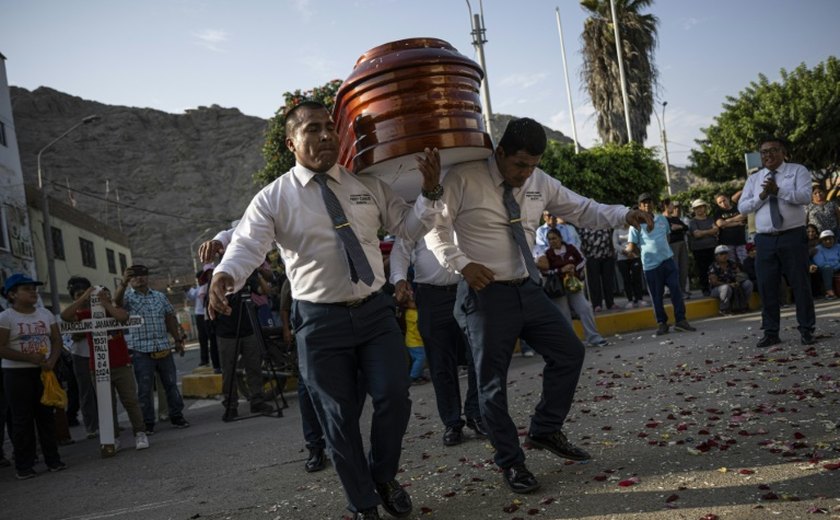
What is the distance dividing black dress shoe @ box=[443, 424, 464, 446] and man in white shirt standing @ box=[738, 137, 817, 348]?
403cm

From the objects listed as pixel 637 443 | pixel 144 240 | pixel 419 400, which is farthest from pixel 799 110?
pixel 144 240

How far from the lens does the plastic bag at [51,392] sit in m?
7.10

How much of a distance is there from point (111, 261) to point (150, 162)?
3001 inches

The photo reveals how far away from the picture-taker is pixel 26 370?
712 cm

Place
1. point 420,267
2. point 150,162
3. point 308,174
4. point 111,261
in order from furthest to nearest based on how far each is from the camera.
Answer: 1. point 150,162
2. point 111,261
3. point 420,267
4. point 308,174

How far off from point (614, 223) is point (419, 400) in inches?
161

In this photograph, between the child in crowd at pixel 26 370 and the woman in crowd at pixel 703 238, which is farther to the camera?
the woman in crowd at pixel 703 238

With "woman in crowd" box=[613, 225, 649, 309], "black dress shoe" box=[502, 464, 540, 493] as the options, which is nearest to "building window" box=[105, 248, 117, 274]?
"woman in crowd" box=[613, 225, 649, 309]

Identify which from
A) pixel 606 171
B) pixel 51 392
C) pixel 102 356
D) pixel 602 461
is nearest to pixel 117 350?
pixel 102 356

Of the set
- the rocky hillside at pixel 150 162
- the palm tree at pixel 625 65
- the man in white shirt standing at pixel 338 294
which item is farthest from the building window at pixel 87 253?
the rocky hillside at pixel 150 162

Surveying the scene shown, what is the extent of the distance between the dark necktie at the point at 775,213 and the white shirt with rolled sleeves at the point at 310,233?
16.1 ft

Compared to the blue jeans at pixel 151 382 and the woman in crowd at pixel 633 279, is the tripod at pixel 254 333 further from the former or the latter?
the woman in crowd at pixel 633 279

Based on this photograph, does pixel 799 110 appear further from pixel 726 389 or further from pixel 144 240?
pixel 144 240

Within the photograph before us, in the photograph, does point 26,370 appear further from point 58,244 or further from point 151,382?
point 58,244
